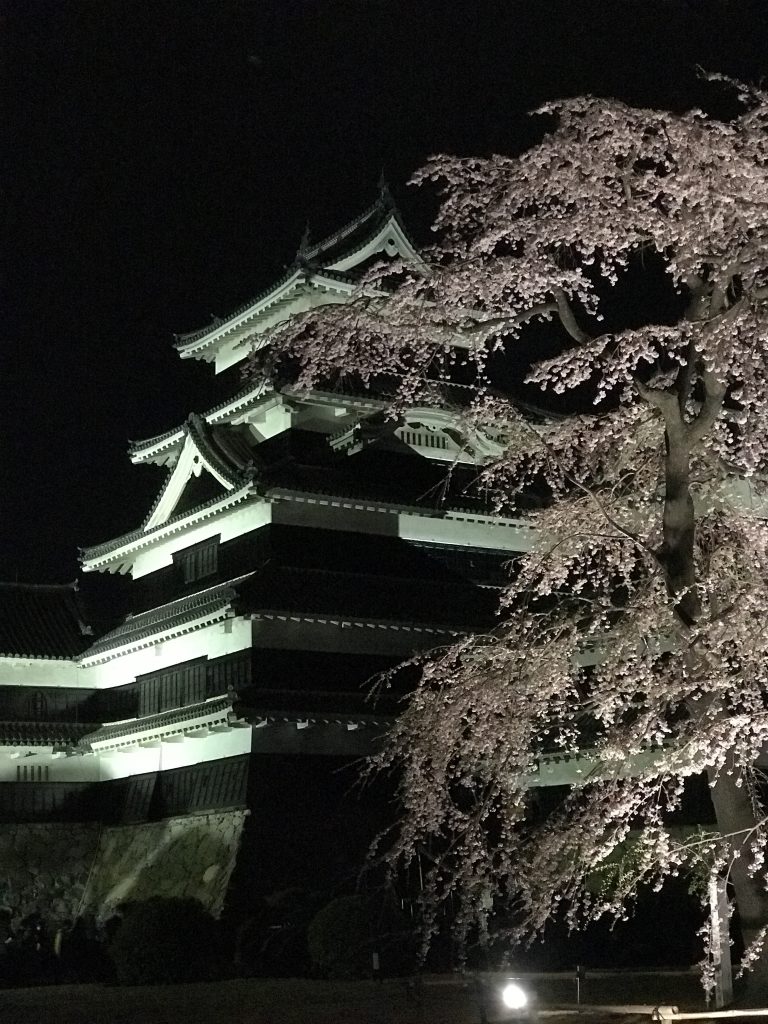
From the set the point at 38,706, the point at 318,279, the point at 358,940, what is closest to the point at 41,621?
the point at 38,706

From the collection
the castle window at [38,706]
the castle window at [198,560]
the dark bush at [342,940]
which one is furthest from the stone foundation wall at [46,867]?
the dark bush at [342,940]

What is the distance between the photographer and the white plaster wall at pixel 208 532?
80.8ft

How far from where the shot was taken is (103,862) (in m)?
26.3

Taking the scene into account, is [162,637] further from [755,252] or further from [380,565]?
[755,252]

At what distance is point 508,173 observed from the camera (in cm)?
1126

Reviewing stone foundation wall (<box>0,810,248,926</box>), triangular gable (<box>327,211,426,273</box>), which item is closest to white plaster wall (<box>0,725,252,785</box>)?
stone foundation wall (<box>0,810,248,926</box>)

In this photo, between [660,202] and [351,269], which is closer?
[660,202]

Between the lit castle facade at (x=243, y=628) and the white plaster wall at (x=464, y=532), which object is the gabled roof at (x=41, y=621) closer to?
the lit castle facade at (x=243, y=628)

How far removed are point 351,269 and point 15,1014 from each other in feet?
55.5

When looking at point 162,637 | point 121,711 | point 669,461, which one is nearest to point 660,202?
point 669,461

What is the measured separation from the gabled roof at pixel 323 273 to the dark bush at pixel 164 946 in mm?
12853

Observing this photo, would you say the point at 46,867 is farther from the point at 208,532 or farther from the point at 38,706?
the point at 208,532

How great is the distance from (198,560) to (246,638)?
12.2ft

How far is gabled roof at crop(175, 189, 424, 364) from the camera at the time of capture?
86.5 ft
